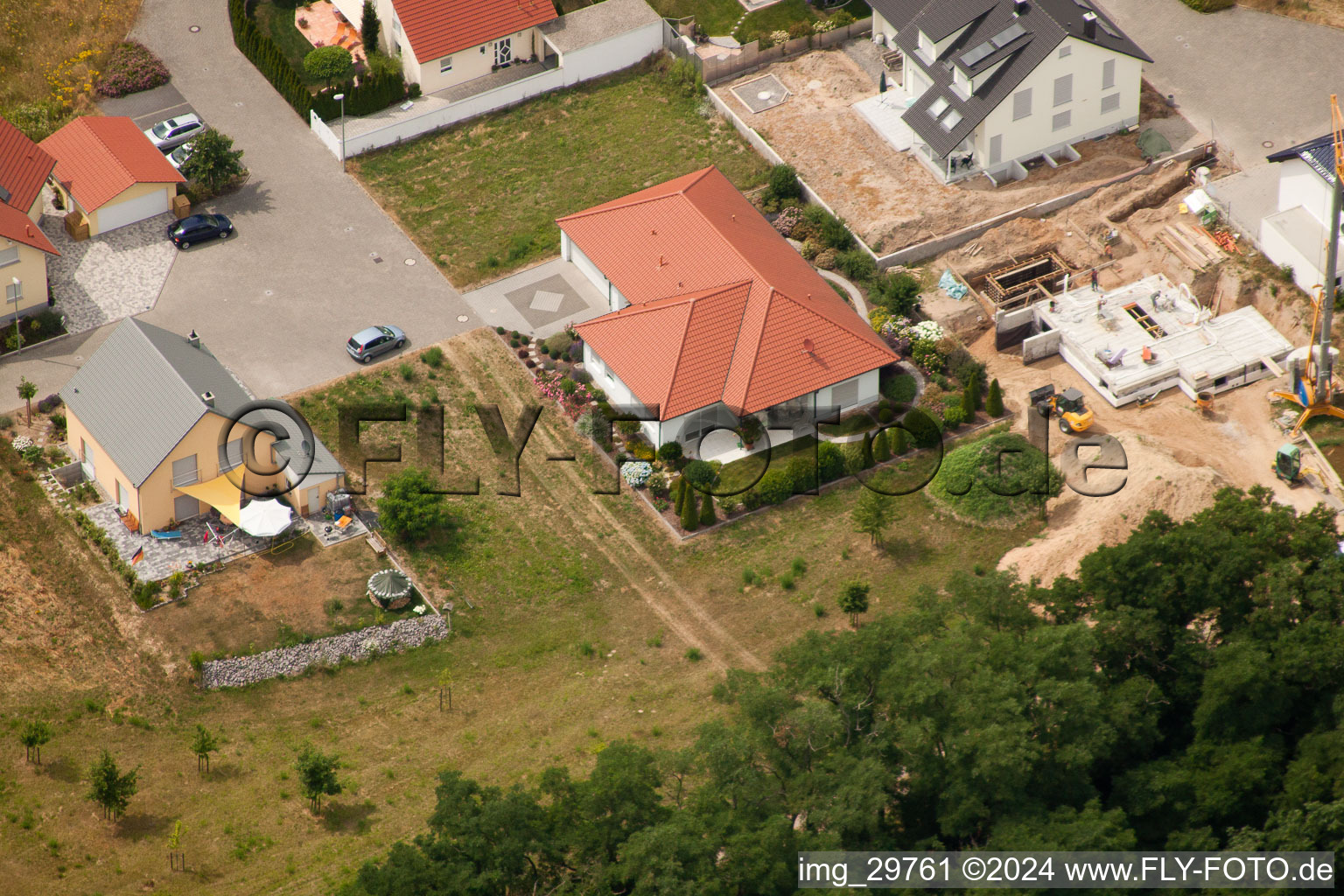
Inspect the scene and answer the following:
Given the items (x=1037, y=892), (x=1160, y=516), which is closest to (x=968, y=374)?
(x=1160, y=516)

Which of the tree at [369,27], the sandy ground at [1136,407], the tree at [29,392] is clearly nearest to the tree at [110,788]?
the tree at [29,392]

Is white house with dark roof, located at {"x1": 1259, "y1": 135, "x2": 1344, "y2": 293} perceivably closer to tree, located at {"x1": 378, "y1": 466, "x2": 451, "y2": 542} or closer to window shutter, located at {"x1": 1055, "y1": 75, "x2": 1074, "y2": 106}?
window shutter, located at {"x1": 1055, "y1": 75, "x2": 1074, "y2": 106}

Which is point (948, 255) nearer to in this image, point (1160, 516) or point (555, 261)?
point (555, 261)

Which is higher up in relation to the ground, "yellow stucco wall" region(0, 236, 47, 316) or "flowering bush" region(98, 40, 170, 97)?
"flowering bush" region(98, 40, 170, 97)

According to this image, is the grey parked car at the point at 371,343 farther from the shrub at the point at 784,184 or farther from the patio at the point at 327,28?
the patio at the point at 327,28

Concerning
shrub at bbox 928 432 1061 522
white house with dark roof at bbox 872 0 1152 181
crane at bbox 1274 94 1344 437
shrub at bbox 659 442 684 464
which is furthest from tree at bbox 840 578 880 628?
white house with dark roof at bbox 872 0 1152 181

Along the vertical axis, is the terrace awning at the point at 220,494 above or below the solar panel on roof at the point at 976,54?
below

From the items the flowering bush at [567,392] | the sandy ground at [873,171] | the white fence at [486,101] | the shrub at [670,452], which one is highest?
the white fence at [486,101]
